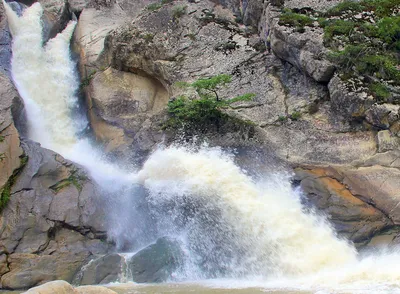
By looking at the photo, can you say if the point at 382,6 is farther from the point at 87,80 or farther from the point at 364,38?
the point at 87,80

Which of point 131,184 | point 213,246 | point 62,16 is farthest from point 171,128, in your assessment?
point 62,16

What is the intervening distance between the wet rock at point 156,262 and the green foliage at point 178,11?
12693mm

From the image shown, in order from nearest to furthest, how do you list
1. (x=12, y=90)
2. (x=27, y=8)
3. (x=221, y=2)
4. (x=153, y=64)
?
(x=12, y=90)
(x=153, y=64)
(x=221, y=2)
(x=27, y=8)

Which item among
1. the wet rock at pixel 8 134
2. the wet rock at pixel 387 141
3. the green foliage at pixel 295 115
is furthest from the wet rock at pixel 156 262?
the wet rock at pixel 387 141

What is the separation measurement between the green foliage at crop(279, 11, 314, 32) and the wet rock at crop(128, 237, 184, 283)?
10697mm

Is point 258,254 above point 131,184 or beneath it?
above

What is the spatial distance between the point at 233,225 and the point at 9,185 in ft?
24.6

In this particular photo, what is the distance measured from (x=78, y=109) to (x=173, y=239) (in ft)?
32.4

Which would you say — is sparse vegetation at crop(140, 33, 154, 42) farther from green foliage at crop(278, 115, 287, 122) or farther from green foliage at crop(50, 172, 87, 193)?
green foliage at crop(50, 172, 87, 193)

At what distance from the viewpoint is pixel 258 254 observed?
12.2 metres

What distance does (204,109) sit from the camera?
16.5 metres

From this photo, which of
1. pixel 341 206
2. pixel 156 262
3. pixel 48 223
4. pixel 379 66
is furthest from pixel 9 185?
pixel 379 66

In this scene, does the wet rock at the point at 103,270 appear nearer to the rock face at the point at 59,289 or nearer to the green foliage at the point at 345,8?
the rock face at the point at 59,289

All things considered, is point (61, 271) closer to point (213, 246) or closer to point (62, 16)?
point (213, 246)
